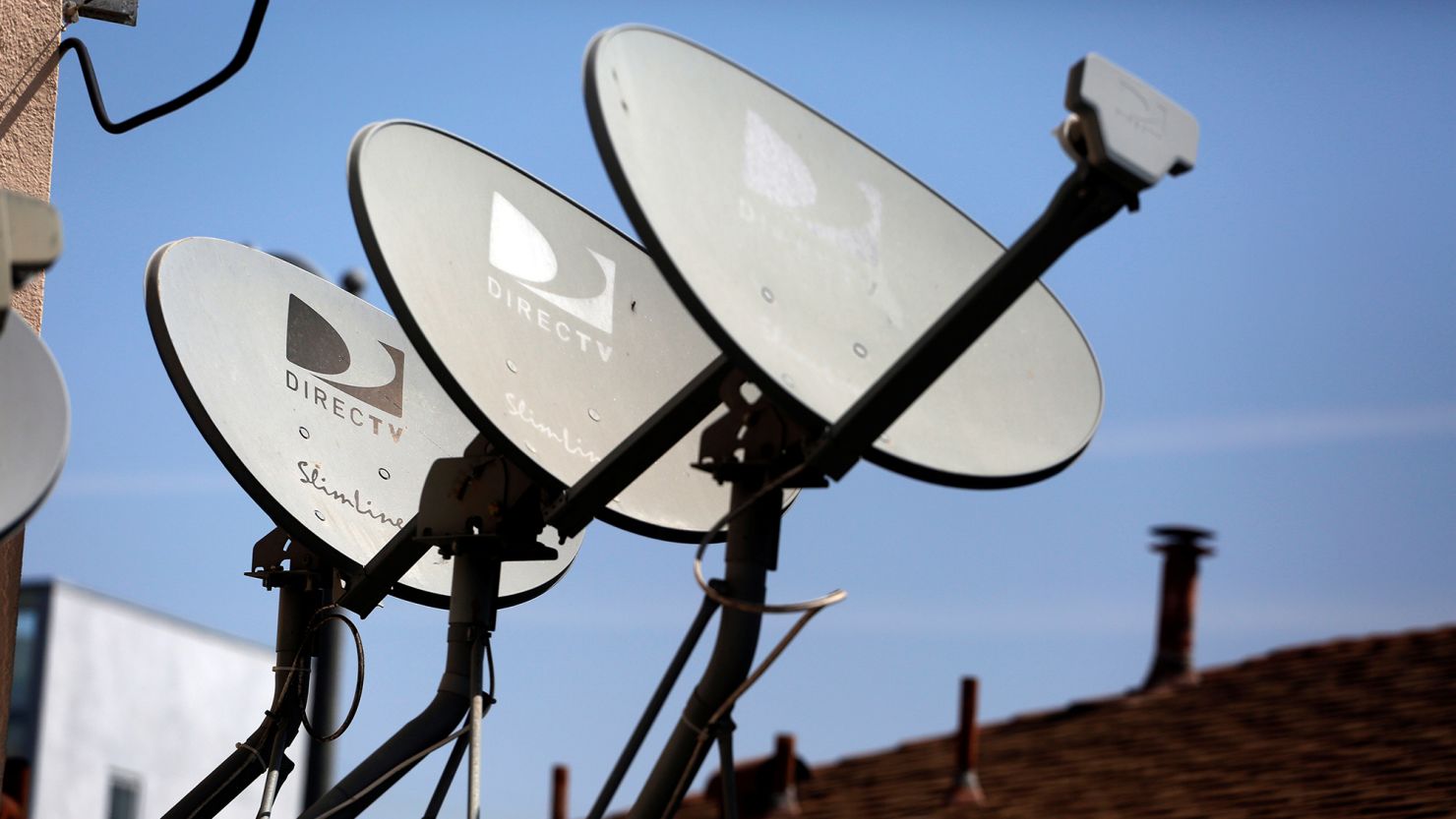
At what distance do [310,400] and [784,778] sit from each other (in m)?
10.6

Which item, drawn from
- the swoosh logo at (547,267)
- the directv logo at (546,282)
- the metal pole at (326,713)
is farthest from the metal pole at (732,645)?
the metal pole at (326,713)

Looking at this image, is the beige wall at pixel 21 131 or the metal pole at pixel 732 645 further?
the beige wall at pixel 21 131

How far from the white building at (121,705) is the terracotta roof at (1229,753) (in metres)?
27.3

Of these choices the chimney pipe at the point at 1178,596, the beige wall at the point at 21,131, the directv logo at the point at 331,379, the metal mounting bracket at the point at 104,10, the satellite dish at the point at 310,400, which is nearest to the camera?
the beige wall at the point at 21,131

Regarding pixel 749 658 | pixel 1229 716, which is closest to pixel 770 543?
pixel 749 658

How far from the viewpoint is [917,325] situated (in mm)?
5648

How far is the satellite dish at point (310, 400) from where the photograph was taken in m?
7.46

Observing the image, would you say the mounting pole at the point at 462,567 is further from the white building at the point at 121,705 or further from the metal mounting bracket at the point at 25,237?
the white building at the point at 121,705

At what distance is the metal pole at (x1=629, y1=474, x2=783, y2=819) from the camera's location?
515 centimetres

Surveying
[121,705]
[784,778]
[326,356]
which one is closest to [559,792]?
[784,778]

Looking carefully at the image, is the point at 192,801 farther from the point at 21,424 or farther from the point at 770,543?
the point at 21,424

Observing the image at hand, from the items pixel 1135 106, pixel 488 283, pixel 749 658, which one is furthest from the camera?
pixel 488 283

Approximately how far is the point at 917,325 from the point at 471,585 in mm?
1666

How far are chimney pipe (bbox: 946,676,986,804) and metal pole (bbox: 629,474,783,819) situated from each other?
453 inches
